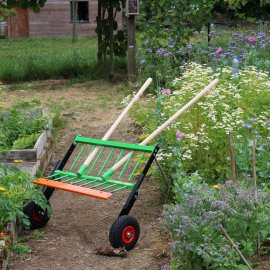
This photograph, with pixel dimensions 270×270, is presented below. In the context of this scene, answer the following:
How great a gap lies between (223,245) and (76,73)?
29.6 ft

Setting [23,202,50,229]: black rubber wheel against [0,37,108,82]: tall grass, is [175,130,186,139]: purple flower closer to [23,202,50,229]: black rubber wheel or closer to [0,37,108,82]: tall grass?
[23,202,50,229]: black rubber wheel

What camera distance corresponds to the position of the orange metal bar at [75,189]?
514cm

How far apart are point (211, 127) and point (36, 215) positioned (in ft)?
5.49

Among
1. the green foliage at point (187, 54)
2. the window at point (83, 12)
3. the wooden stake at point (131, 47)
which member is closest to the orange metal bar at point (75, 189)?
the green foliage at point (187, 54)

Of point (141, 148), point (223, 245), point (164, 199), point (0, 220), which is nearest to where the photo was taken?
point (223, 245)

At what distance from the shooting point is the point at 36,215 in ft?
18.5

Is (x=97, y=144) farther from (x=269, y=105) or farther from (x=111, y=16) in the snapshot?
(x=111, y=16)

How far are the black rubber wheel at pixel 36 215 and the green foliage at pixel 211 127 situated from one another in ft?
3.59

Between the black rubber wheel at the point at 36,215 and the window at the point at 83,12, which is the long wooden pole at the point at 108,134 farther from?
the window at the point at 83,12

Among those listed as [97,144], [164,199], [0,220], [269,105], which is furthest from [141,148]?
[269,105]

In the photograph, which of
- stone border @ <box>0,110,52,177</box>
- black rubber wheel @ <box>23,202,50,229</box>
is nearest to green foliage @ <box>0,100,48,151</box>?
stone border @ <box>0,110,52,177</box>

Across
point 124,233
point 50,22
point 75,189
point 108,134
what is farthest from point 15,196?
point 50,22

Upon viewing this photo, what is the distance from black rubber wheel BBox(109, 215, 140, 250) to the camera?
16.8ft

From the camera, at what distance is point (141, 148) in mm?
5602
